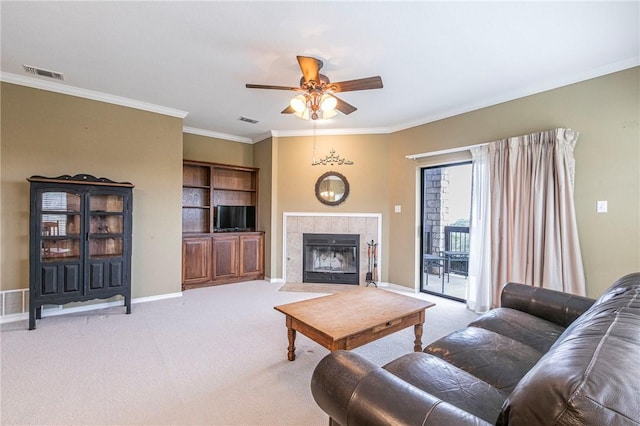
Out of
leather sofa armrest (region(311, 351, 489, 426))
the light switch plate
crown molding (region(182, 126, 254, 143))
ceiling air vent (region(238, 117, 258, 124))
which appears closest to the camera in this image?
leather sofa armrest (region(311, 351, 489, 426))

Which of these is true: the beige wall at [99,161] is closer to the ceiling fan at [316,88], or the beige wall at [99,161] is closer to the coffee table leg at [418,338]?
the ceiling fan at [316,88]

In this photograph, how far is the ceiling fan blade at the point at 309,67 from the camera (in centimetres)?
A: 247

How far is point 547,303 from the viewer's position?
219 centimetres

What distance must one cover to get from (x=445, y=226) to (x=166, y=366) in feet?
14.8

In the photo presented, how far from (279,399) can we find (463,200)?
13.4 ft

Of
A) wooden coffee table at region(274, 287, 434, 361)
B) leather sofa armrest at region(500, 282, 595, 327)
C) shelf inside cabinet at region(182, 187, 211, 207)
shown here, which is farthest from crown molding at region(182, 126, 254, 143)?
leather sofa armrest at region(500, 282, 595, 327)

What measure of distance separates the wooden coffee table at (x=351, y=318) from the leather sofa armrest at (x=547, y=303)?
68 cm

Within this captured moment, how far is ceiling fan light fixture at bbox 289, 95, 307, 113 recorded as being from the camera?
8.82 feet

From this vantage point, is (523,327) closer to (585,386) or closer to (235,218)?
(585,386)

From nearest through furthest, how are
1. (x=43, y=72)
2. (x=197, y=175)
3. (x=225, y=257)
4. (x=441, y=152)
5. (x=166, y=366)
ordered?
(x=166, y=366)
(x=43, y=72)
(x=441, y=152)
(x=225, y=257)
(x=197, y=175)

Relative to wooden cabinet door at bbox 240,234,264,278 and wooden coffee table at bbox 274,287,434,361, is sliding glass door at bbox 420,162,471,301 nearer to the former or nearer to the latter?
wooden coffee table at bbox 274,287,434,361

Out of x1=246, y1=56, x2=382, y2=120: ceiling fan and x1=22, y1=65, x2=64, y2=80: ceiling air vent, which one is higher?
x1=22, y1=65, x2=64, y2=80: ceiling air vent

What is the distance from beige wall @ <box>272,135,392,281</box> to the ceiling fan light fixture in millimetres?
2559

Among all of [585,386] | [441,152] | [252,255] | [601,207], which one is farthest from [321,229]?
[585,386]
